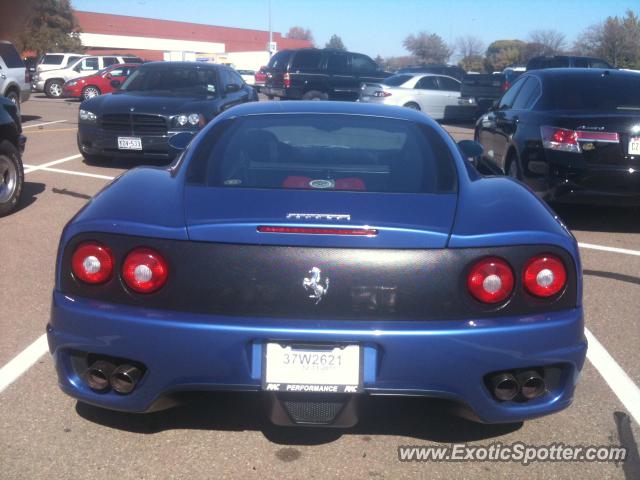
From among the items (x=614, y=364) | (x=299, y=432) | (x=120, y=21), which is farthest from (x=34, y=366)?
(x=120, y=21)

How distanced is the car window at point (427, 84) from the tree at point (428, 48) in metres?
51.1

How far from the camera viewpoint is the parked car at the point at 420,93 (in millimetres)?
19344

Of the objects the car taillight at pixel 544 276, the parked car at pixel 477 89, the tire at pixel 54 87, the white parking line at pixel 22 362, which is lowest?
the tire at pixel 54 87

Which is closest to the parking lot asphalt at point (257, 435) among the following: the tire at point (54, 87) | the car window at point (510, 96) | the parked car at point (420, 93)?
the car window at point (510, 96)

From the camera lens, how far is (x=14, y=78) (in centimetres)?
1636

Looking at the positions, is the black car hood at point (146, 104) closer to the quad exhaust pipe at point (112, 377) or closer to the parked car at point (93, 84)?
the quad exhaust pipe at point (112, 377)

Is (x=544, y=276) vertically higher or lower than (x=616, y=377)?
higher

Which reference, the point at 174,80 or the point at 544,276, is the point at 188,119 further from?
the point at 544,276

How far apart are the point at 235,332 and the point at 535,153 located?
515 cm

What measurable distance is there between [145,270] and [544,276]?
1524 millimetres

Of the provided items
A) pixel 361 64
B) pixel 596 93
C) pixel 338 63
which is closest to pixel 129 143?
pixel 596 93

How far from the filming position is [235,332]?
2750 millimetres

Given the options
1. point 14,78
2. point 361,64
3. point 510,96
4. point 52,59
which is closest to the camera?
point 510,96

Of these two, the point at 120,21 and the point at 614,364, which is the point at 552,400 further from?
the point at 120,21
